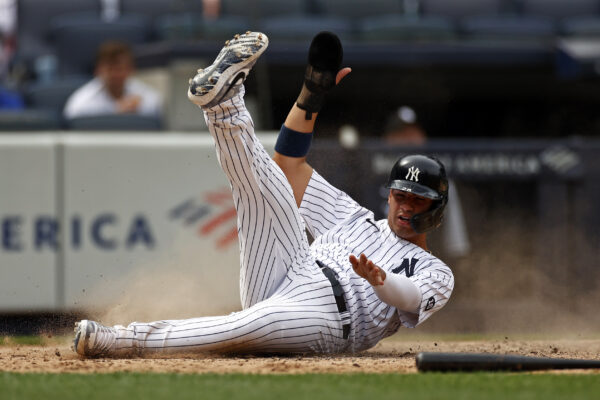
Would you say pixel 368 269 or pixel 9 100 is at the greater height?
pixel 368 269

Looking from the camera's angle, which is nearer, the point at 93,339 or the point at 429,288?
the point at 93,339

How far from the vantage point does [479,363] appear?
12.1 ft

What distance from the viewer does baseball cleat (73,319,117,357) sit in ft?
12.6

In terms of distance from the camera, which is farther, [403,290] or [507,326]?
[507,326]

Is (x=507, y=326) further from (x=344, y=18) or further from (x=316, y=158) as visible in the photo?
(x=344, y=18)

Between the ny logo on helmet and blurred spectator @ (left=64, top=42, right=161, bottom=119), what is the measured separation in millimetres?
4013

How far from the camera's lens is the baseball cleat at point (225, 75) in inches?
151

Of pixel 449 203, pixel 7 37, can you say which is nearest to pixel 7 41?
pixel 7 37

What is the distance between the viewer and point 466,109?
9516 millimetres

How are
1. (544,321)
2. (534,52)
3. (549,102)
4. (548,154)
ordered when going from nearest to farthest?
(544,321)
(548,154)
(534,52)
(549,102)

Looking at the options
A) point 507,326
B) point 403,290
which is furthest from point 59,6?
point 403,290

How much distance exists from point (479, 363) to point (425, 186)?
0.90m

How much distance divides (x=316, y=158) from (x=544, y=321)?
211 centimetres

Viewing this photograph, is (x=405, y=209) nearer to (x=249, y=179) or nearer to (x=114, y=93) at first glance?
(x=249, y=179)
